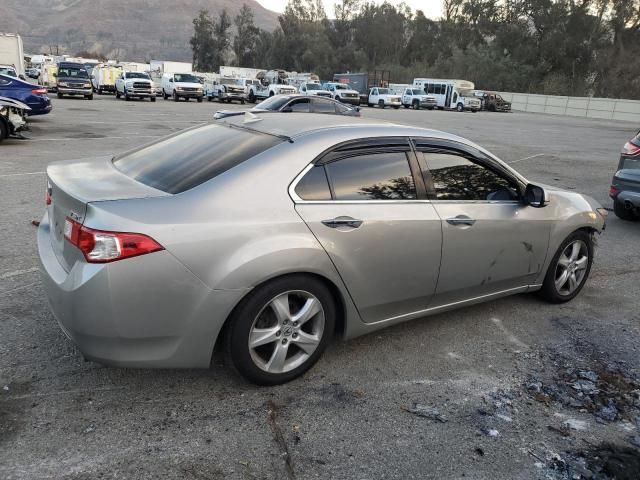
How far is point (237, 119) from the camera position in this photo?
3.90m

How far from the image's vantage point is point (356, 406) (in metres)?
3.12

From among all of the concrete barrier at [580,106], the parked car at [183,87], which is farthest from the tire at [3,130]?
the concrete barrier at [580,106]

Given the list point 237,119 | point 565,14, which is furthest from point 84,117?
point 565,14

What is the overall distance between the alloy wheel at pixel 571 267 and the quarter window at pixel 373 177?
184 cm

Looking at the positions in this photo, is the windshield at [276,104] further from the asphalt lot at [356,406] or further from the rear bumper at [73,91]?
the rear bumper at [73,91]

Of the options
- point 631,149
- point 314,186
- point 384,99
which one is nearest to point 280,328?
point 314,186

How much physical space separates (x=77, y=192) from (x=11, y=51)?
36.0m

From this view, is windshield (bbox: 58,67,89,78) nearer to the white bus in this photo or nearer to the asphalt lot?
the white bus

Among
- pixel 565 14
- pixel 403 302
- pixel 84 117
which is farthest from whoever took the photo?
pixel 565 14

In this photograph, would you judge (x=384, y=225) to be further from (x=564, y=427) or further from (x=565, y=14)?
(x=565, y=14)

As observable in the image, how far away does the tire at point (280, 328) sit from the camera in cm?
296

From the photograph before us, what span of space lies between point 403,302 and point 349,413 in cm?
89

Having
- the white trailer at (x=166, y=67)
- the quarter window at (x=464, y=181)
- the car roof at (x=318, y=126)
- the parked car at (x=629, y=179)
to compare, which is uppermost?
the white trailer at (x=166, y=67)

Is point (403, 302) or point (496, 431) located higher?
point (403, 302)
